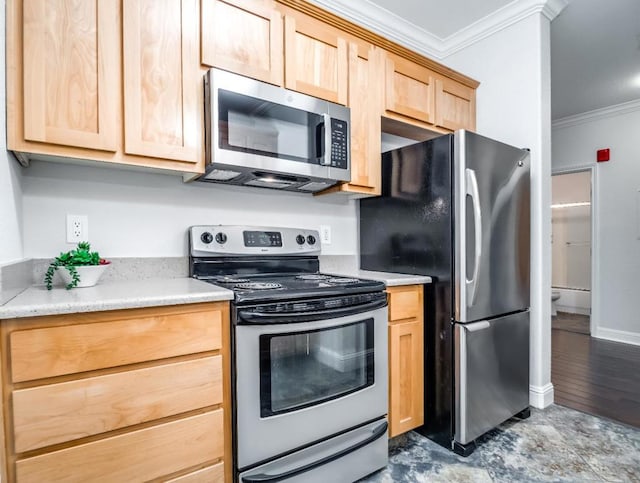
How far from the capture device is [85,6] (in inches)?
52.1

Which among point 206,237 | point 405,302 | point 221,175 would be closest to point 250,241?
point 206,237

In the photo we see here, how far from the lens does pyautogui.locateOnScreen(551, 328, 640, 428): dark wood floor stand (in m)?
2.33

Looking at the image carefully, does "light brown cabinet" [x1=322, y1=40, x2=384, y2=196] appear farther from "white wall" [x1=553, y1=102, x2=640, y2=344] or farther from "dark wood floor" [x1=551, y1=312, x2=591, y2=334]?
"dark wood floor" [x1=551, y1=312, x2=591, y2=334]

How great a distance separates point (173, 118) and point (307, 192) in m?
0.94

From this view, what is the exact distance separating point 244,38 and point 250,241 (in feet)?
3.24

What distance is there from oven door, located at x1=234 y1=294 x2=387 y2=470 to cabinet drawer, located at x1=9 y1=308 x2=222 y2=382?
14cm

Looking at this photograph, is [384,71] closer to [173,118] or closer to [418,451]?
[173,118]

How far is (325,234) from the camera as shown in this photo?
2.34 meters

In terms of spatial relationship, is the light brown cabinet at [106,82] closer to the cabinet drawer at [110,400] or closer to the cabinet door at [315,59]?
the cabinet door at [315,59]

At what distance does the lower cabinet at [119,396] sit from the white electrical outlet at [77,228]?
648mm

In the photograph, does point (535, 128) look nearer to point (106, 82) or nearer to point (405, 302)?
point (405, 302)

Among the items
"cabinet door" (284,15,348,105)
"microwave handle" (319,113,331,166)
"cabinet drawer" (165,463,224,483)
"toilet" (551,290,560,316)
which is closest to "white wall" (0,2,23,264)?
"cabinet drawer" (165,463,224,483)

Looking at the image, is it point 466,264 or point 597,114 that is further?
point 597,114

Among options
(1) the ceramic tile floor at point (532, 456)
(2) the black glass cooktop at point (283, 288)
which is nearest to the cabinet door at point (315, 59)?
(2) the black glass cooktop at point (283, 288)
